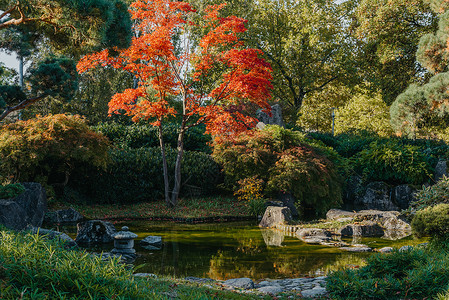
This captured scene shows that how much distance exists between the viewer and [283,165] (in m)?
11.1

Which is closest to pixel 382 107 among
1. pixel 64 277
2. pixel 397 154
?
pixel 397 154

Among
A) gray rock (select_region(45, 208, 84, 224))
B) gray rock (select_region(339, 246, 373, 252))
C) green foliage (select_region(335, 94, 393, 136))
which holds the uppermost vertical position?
green foliage (select_region(335, 94, 393, 136))

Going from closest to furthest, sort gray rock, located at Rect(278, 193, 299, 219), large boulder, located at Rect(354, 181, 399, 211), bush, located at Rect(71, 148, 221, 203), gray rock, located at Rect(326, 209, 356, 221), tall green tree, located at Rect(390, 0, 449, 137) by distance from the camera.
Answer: tall green tree, located at Rect(390, 0, 449, 137)
gray rock, located at Rect(326, 209, 356, 221)
gray rock, located at Rect(278, 193, 299, 219)
bush, located at Rect(71, 148, 221, 203)
large boulder, located at Rect(354, 181, 399, 211)

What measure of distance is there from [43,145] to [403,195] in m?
11.8

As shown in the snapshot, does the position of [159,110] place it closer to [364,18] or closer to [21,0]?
[21,0]

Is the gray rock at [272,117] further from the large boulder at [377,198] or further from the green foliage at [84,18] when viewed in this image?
the green foliage at [84,18]

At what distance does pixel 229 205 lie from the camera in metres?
Result: 11.5

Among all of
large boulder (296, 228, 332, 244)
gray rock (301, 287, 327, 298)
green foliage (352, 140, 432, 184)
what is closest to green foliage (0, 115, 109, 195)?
large boulder (296, 228, 332, 244)

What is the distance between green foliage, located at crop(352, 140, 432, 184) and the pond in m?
6.01

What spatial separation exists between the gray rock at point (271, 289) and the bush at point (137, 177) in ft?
25.8

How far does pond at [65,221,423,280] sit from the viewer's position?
560 centimetres

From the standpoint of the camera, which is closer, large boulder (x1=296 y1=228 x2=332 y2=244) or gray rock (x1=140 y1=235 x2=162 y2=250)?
gray rock (x1=140 y1=235 x2=162 y2=250)

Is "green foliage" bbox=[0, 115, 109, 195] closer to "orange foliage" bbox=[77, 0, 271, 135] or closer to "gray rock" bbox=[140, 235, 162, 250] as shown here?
"orange foliage" bbox=[77, 0, 271, 135]

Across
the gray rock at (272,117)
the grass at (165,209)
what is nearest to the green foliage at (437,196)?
the grass at (165,209)
